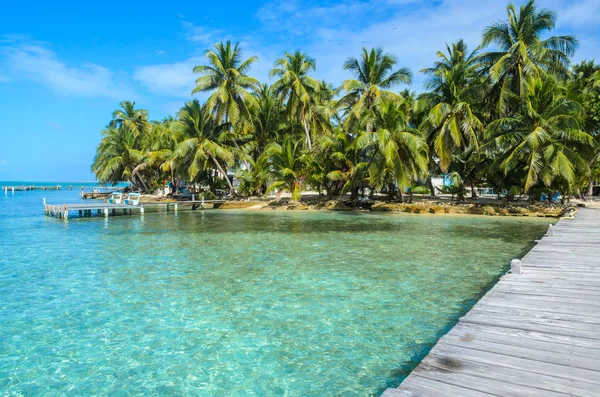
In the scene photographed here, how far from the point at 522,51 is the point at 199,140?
74.4 feet

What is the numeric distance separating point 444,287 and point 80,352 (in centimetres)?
649

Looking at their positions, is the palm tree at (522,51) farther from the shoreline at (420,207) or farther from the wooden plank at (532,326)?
the wooden plank at (532,326)

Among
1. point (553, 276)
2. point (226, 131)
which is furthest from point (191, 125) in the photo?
point (553, 276)

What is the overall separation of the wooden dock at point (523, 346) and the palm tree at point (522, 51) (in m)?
19.5

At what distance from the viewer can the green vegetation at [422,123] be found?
2008 centimetres

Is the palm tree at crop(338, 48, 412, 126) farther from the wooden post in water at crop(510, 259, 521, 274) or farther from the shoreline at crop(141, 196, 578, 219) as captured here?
the wooden post in water at crop(510, 259, 521, 274)

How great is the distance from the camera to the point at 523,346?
3.77 metres

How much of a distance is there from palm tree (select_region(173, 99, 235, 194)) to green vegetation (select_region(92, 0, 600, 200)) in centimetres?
9

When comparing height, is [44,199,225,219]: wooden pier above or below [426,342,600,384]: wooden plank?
above

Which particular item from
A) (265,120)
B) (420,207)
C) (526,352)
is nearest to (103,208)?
(265,120)

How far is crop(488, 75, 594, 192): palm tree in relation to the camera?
18.8 metres

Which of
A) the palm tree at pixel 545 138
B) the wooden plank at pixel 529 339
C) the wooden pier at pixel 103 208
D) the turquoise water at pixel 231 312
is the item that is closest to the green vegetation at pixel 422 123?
the palm tree at pixel 545 138

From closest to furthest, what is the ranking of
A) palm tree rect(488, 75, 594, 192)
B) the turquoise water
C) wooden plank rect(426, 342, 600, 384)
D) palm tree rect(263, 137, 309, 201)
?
wooden plank rect(426, 342, 600, 384), the turquoise water, palm tree rect(488, 75, 594, 192), palm tree rect(263, 137, 309, 201)

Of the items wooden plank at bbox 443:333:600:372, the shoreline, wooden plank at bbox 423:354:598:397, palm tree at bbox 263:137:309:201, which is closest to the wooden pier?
the shoreline
